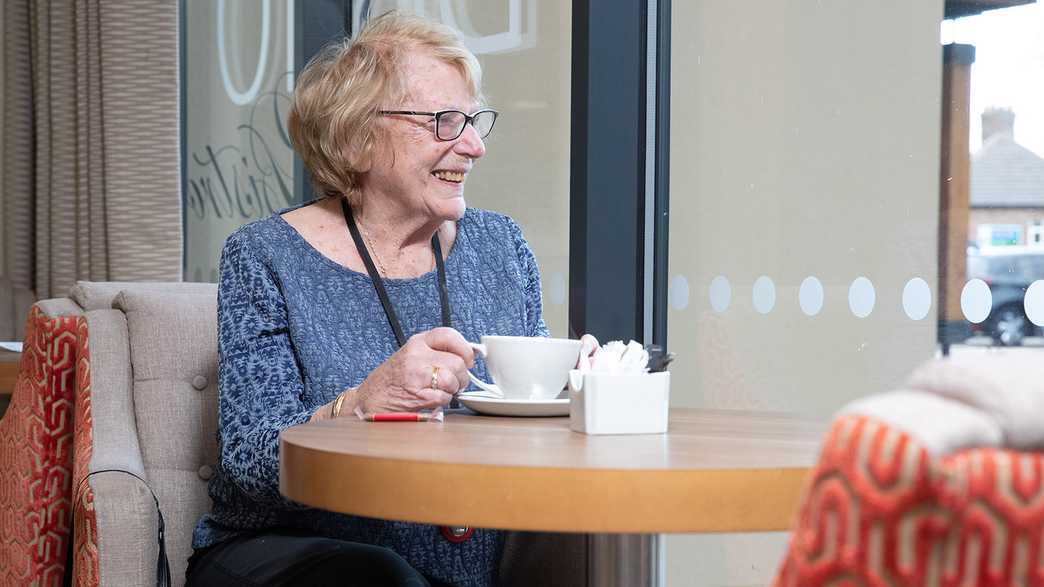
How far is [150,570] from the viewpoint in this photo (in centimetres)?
180

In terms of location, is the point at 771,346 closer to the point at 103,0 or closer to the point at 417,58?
the point at 417,58

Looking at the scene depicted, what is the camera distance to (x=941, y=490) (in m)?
0.51

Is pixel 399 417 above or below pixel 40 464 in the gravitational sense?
above

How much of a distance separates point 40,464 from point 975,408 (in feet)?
6.02

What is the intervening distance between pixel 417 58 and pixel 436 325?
1.42 feet

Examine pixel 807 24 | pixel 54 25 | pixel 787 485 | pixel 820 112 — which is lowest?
pixel 787 485

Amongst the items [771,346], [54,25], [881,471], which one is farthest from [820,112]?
[54,25]

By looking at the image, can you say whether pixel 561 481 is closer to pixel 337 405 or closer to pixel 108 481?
pixel 337 405

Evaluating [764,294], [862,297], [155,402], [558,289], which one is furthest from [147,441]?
[862,297]

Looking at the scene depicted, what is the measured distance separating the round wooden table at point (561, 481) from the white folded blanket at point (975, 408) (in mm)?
437

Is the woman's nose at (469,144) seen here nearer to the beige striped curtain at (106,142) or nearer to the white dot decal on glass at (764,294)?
the white dot decal on glass at (764,294)

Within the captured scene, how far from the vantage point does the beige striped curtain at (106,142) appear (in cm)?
431

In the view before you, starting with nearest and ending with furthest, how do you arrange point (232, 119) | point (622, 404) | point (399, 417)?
1. point (622, 404)
2. point (399, 417)
3. point (232, 119)

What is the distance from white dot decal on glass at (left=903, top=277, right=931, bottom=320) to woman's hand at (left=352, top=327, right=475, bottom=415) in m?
0.70
